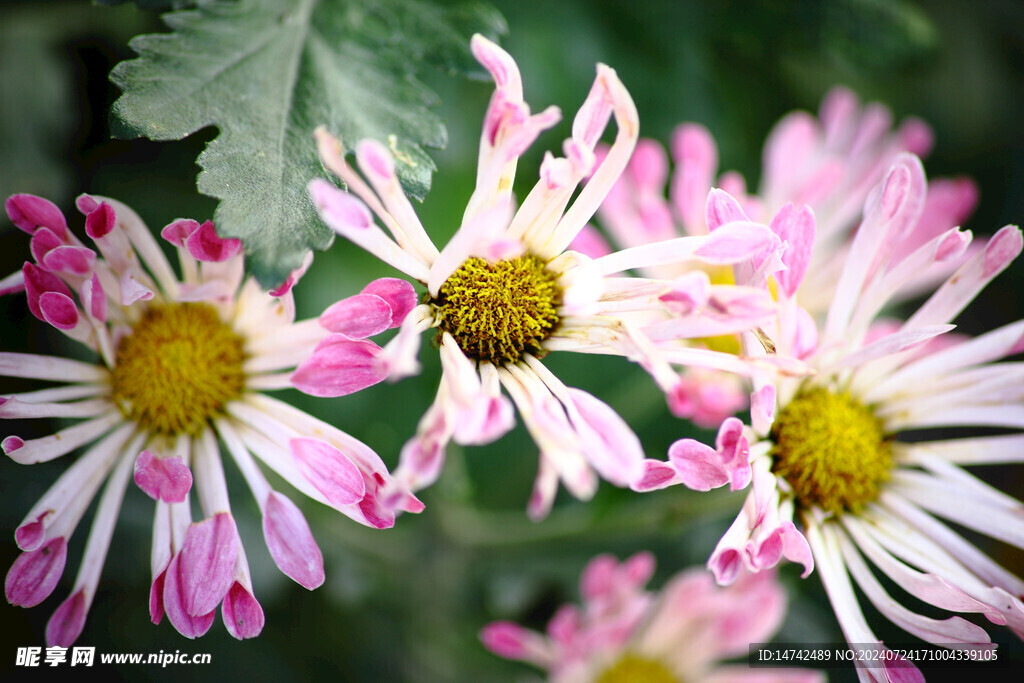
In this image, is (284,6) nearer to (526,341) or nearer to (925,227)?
(526,341)

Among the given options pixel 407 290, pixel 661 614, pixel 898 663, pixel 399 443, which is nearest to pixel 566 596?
pixel 661 614

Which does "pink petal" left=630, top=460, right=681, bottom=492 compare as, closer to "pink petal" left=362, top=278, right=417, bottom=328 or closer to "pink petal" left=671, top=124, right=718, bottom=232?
"pink petal" left=362, top=278, right=417, bottom=328

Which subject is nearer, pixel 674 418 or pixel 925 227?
pixel 925 227

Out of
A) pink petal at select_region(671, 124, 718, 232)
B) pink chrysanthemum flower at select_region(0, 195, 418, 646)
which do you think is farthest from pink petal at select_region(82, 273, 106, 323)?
pink petal at select_region(671, 124, 718, 232)

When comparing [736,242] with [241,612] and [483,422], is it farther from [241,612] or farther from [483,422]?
[241,612]

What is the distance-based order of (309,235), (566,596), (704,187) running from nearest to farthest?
1. (309,235)
2. (704,187)
3. (566,596)

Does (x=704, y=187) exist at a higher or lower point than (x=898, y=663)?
higher
